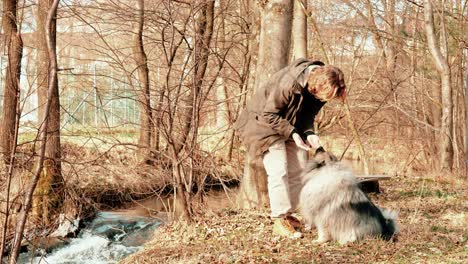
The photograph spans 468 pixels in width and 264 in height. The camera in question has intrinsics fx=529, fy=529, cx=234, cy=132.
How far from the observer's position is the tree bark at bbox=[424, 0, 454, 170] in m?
13.1

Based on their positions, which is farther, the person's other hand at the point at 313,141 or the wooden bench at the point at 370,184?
the wooden bench at the point at 370,184

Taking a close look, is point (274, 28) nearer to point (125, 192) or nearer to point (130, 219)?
point (130, 219)

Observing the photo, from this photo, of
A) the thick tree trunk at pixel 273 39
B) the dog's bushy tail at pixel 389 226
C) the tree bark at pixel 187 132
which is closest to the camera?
the dog's bushy tail at pixel 389 226

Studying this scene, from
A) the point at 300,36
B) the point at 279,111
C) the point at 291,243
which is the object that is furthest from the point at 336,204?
the point at 300,36

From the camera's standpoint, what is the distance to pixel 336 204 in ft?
15.2

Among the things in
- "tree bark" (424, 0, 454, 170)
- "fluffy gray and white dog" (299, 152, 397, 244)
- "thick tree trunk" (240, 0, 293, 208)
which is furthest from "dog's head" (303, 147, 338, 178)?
"tree bark" (424, 0, 454, 170)

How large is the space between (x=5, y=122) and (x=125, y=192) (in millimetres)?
2941

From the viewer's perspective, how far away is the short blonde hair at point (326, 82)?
4.62m

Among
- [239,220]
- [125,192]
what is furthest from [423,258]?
[125,192]

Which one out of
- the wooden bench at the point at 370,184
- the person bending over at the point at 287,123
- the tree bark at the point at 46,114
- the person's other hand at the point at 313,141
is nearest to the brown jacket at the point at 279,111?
the person bending over at the point at 287,123

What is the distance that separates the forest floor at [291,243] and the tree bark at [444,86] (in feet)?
22.1

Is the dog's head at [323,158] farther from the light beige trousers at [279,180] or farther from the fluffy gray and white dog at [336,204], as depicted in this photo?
the light beige trousers at [279,180]

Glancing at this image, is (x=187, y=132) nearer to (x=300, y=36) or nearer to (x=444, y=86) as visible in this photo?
(x=300, y=36)

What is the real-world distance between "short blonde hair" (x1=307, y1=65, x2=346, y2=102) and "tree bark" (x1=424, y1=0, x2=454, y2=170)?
31.1ft
